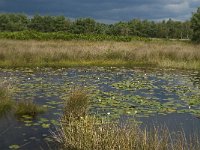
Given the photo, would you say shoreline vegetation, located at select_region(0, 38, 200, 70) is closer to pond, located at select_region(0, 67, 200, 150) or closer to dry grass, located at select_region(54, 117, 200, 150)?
pond, located at select_region(0, 67, 200, 150)

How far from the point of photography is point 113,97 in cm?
1175

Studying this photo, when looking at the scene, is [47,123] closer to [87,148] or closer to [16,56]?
[87,148]

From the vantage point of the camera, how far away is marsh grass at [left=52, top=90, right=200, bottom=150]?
5.76 metres

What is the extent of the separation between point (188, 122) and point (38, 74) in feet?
32.0

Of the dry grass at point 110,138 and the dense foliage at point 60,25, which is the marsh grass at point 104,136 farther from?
the dense foliage at point 60,25

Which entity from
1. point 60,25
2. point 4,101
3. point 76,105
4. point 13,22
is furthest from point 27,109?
point 13,22

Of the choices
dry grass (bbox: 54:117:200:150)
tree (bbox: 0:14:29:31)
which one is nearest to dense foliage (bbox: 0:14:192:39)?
tree (bbox: 0:14:29:31)

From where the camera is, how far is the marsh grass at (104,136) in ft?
18.9

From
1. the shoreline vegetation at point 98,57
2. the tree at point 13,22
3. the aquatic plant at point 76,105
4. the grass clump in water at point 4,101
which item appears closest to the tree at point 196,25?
the shoreline vegetation at point 98,57

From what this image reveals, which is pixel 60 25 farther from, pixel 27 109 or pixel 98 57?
pixel 27 109

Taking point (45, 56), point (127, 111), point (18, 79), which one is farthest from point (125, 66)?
point (127, 111)

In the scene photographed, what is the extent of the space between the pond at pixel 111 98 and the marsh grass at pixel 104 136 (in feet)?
1.52

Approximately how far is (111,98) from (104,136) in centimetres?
553

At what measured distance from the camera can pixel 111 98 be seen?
38.4 feet
